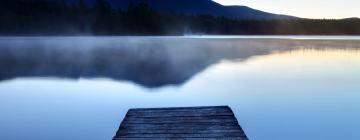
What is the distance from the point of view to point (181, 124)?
7.16m

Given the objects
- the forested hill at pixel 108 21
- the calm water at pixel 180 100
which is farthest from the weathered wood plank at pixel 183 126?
the forested hill at pixel 108 21

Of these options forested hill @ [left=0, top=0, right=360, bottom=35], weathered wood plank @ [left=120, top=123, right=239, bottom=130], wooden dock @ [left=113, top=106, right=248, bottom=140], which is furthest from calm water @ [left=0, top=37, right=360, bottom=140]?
forested hill @ [left=0, top=0, right=360, bottom=35]

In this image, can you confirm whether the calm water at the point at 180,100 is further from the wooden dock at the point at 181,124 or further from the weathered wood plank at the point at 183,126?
the weathered wood plank at the point at 183,126

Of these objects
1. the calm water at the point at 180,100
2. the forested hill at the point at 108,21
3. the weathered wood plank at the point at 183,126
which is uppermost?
the forested hill at the point at 108,21

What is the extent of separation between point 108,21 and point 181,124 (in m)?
97.2

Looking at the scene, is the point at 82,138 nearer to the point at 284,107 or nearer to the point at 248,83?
the point at 284,107

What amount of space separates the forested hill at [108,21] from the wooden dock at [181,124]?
86777 millimetres

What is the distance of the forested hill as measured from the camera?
93.9 metres

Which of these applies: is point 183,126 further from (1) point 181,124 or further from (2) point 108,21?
(2) point 108,21

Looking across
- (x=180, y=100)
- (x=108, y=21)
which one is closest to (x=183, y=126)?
(x=180, y=100)

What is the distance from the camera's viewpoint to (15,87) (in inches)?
628

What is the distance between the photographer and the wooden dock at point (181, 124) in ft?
21.1

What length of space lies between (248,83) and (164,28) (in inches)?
3908

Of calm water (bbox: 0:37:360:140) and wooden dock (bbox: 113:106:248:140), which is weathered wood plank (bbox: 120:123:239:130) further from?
calm water (bbox: 0:37:360:140)
